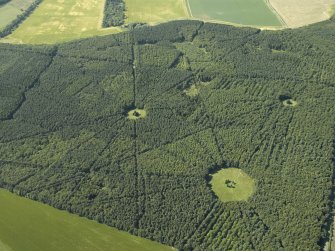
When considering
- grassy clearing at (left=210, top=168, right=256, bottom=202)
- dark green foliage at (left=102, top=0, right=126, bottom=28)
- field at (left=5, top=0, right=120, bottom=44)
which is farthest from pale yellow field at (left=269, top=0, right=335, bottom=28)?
grassy clearing at (left=210, top=168, right=256, bottom=202)

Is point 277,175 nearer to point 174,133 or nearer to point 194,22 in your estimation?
point 174,133

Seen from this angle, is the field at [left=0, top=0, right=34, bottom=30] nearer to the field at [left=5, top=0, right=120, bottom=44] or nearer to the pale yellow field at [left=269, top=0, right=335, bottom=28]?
the field at [left=5, top=0, right=120, bottom=44]

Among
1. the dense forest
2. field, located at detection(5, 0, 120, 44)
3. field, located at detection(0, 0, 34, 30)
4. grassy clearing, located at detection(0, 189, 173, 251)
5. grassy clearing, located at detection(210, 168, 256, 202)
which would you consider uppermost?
field, located at detection(0, 0, 34, 30)

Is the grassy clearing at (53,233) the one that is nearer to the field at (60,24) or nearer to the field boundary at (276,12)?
the field at (60,24)

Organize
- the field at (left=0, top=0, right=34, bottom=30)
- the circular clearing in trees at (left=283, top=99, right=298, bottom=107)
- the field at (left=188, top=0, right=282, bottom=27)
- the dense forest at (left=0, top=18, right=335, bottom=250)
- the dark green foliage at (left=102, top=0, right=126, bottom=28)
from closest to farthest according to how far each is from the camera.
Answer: the dense forest at (left=0, top=18, right=335, bottom=250) → the circular clearing in trees at (left=283, top=99, right=298, bottom=107) → the dark green foliage at (left=102, top=0, right=126, bottom=28) → the field at (left=188, top=0, right=282, bottom=27) → the field at (left=0, top=0, right=34, bottom=30)

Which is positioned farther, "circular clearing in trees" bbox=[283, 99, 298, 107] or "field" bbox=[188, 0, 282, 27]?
"field" bbox=[188, 0, 282, 27]

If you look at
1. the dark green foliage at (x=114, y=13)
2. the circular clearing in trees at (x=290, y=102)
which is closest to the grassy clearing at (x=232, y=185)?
the circular clearing in trees at (x=290, y=102)
